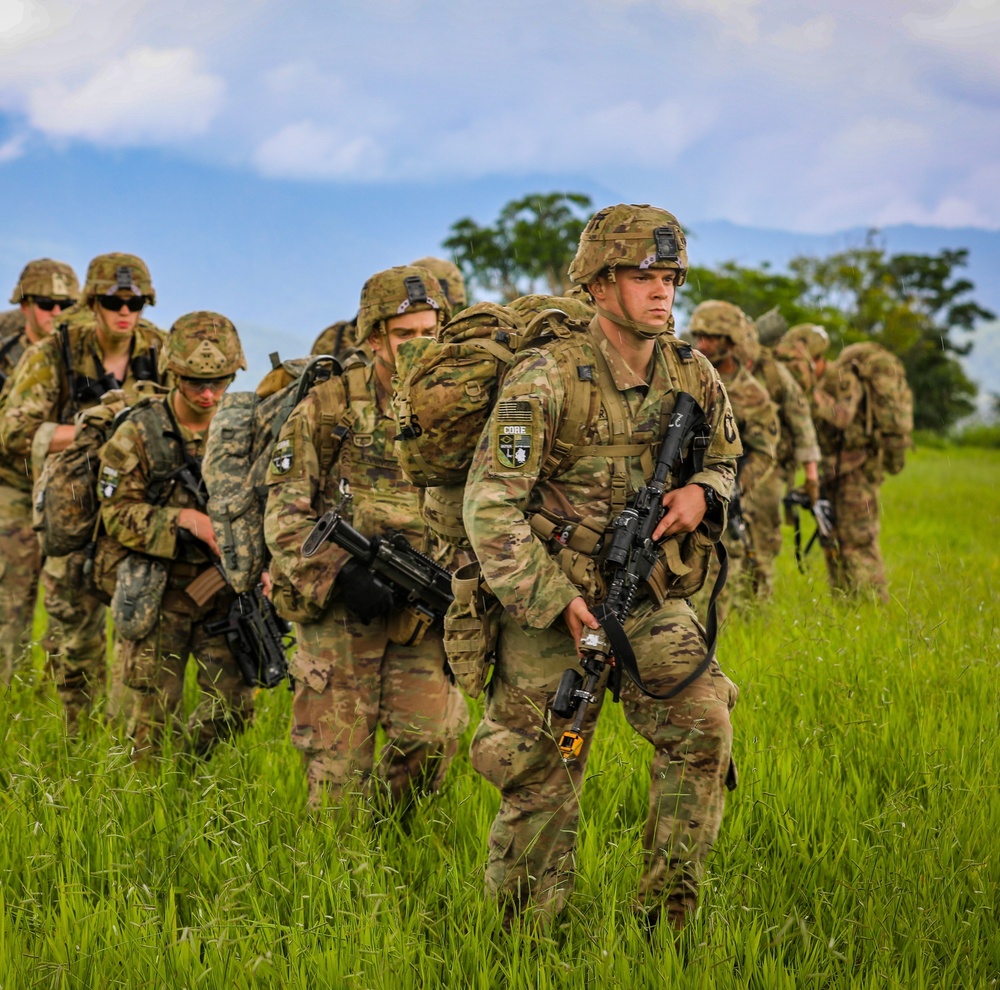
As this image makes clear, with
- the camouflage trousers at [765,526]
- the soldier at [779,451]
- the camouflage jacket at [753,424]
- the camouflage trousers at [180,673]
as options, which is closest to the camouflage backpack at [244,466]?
the camouflage trousers at [180,673]

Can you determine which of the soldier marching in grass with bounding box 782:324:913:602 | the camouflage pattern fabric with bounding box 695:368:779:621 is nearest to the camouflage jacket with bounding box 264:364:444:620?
the camouflage pattern fabric with bounding box 695:368:779:621

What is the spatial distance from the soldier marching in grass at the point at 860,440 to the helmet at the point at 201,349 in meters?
6.10

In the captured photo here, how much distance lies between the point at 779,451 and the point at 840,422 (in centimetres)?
61

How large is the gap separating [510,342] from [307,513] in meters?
1.36

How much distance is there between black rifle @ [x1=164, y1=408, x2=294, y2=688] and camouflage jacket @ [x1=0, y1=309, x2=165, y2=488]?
50.2 inches

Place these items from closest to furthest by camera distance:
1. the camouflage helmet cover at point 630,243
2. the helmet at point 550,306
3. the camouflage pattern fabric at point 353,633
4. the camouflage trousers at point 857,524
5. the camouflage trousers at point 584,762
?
the camouflage trousers at point 584,762 < the camouflage helmet cover at point 630,243 < the helmet at point 550,306 < the camouflage pattern fabric at point 353,633 < the camouflage trousers at point 857,524

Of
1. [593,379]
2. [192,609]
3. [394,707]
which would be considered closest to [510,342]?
[593,379]

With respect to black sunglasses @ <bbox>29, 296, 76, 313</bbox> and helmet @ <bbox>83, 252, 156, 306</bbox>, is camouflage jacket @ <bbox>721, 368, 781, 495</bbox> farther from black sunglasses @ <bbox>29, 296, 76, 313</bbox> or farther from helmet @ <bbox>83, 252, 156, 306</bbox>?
black sunglasses @ <bbox>29, 296, 76, 313</bbox>

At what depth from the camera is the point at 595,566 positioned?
12.2ft

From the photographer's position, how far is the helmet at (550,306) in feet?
13.0

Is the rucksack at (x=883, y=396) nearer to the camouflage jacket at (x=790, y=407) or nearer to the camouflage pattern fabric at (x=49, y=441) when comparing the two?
the camouflage jacket at (x=790, y=407)

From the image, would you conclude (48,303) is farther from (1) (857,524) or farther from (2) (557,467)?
(1) (857,524)

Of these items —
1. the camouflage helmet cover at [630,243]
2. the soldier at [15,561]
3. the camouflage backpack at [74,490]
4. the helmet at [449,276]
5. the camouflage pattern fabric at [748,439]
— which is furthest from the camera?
the camouflage pattern fabric at [748,439]

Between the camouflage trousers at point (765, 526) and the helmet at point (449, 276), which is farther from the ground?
the helmet at point (449, 276)
